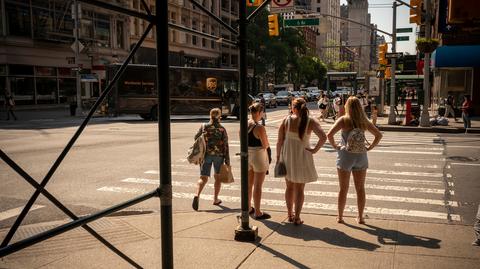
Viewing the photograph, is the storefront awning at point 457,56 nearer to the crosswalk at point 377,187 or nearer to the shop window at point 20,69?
the crosswalk at point 377,187

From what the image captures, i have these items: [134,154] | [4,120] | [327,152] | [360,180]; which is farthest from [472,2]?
[4,120]

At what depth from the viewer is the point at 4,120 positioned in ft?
90.1

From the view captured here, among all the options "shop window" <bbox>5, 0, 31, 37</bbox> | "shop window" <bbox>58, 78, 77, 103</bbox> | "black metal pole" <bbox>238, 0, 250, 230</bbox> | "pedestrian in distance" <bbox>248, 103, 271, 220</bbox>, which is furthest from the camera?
"shop window" <bbox>58, 78, 77, 103</bbox>

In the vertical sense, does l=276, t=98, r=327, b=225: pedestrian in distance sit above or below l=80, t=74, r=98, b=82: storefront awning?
below

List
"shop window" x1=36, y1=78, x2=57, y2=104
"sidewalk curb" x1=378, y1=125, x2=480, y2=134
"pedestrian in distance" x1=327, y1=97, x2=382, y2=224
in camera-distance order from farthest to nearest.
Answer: "shop window" x1=36, y1=78, x2=57, y2=104 → "sidewalk curb" x1=378, y1=125, x2=480, y2=134 → "pedestrian in distance" x1=327, y1=97, x2=382, y2=224

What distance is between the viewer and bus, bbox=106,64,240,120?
27594mm

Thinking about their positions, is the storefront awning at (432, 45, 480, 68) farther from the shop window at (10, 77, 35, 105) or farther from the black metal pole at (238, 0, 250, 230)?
the shop window at (10, 77, 35, 105)

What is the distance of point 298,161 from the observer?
6414mm

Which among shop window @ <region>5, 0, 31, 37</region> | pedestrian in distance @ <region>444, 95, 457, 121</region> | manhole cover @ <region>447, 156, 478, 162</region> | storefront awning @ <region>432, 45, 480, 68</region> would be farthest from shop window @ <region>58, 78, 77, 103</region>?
manhole cover @ <region>447, 156, 478, 162</region>

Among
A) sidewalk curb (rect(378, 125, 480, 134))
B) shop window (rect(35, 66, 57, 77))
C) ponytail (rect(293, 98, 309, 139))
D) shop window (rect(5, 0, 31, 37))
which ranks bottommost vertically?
sidewalk curb (rect(378, 125, 480, 134))

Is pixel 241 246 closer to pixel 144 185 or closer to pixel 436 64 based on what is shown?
pixel 144 185

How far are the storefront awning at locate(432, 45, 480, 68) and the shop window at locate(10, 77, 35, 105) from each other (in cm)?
3065

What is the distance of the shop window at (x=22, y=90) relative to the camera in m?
35.0

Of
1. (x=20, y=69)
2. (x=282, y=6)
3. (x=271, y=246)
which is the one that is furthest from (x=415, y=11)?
(x=20, y=69)
